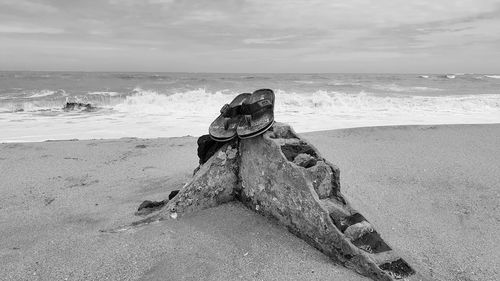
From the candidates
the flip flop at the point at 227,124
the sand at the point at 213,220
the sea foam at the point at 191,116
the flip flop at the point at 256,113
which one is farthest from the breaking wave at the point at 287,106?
the flip flop at the point at 256,113

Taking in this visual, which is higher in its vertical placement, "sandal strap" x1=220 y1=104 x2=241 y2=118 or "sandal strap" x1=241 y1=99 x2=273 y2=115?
"sandal strap" x1=241 y1=99 x2=273 y2=115

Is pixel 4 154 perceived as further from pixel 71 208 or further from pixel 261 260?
pixel 261 260

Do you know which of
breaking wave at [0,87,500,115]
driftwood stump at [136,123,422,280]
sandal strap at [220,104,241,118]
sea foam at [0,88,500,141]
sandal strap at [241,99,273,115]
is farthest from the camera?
breaking wave at [0,87,500,115]

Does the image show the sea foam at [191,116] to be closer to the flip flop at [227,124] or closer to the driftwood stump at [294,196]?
the flip flop at [227,124]

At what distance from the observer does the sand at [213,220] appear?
2514mm

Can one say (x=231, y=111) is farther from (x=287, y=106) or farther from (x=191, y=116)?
(x=287, y=106)

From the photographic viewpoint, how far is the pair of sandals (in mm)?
2931

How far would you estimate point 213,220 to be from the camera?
3.01 meters

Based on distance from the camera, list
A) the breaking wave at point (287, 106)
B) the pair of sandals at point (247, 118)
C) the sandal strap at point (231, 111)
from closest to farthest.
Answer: the pair of sandals at point (247, 118) < the sandal strap at point (231, 111) < the breaking wave at point (287, 106)

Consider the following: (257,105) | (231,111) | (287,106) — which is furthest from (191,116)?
(257,105)

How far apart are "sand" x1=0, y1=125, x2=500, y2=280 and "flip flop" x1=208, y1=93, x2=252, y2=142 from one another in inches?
22.5

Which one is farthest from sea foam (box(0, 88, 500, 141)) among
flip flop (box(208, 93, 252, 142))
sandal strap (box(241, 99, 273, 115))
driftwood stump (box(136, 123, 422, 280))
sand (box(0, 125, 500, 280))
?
sandal strap (box(241, 99, 273, 115))

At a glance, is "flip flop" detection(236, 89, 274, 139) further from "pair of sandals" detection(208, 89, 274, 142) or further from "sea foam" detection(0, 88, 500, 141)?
"sea foam" detection(0, 88, 500, 141)

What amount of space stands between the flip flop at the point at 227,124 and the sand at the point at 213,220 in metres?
0.57
